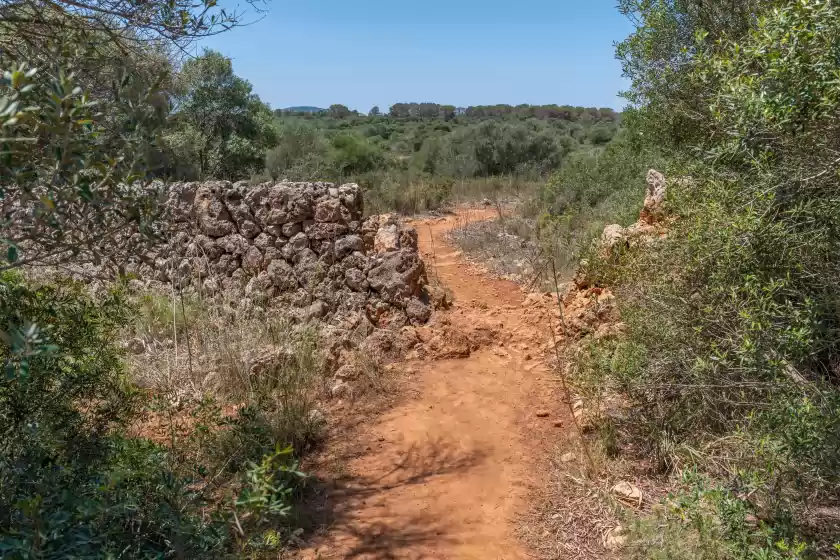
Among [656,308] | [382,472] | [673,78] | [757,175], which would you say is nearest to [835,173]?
[757,175]

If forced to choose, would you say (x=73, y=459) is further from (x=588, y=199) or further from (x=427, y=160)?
(x=427, y=160)

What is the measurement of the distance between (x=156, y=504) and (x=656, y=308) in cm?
295

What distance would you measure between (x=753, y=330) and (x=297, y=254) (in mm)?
4236

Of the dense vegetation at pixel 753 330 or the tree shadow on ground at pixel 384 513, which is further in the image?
the tree shadow on ground at pixel 384 513

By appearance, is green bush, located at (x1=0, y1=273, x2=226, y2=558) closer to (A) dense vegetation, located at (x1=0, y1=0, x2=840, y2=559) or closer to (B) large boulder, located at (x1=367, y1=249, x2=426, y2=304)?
(A) dense vegetation, located at (x1=0, y1=0, x2=840, y2=559)

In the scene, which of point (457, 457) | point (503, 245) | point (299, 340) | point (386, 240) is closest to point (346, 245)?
point (386, 240)

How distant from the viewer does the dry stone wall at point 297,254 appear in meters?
5.70

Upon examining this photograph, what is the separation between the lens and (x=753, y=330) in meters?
2.72

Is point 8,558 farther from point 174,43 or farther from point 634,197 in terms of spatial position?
point 634,197

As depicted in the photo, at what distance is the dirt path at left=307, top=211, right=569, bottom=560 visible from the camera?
9.87 feet

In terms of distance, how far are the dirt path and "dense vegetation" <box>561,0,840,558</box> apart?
2.26 ft

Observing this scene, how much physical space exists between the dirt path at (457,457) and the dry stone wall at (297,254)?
2.38ft

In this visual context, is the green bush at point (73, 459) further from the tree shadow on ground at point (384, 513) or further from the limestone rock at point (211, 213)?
the limestone rock at point (211, 213)

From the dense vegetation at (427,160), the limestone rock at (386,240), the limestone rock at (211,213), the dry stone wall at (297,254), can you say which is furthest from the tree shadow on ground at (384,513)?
the dense vegetation at (427,160)
